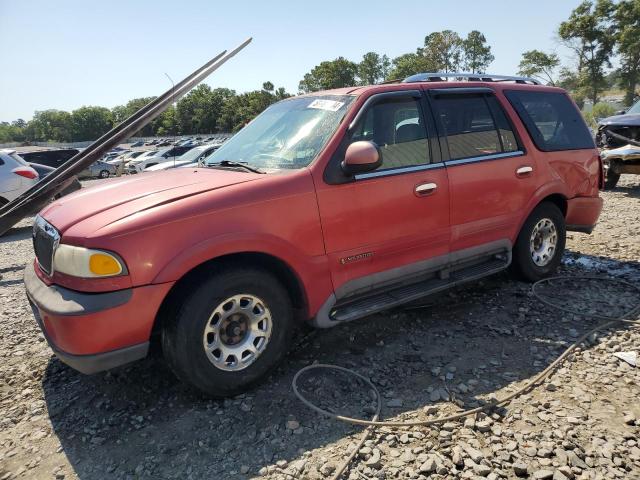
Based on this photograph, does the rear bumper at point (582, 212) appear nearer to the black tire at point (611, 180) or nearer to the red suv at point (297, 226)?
the red suv at point (297, 226)

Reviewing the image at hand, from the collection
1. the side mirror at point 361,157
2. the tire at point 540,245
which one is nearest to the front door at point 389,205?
the side mirror at point 361,157

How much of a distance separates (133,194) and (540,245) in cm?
392

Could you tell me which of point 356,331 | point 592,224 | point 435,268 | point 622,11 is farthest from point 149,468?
point 622,11

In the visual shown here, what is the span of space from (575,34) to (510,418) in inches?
1929

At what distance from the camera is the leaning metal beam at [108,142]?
500 centimetres

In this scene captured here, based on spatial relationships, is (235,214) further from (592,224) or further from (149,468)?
(592,224)

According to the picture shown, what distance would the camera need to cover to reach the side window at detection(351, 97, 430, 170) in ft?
11.1

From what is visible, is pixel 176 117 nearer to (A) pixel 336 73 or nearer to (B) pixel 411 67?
(A) pixel 336 73

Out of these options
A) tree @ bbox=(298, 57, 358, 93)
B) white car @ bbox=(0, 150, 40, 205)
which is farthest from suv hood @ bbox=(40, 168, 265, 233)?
tree @ bbox=(298, 57, 358, 93)

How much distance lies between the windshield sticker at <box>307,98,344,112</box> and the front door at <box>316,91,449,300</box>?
21 centimetres

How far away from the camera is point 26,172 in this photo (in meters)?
9.77

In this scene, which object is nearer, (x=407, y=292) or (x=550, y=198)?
(x=407, y=292)

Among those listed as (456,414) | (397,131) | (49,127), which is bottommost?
(456,414)

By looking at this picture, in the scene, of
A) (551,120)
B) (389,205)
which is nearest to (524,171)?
(551,120)
